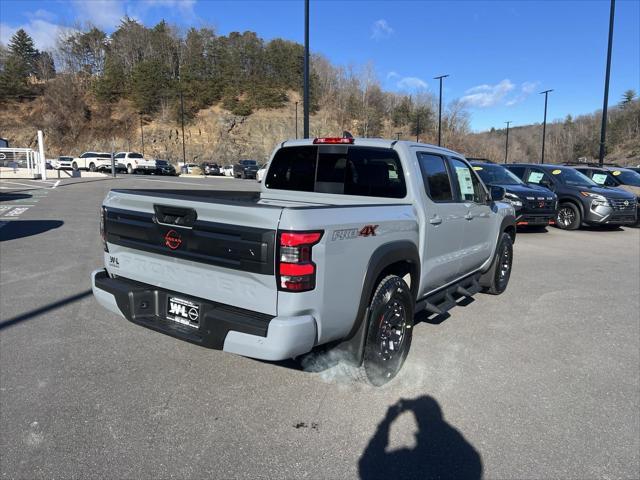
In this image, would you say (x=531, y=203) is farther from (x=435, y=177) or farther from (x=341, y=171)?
(x=341, y=171)

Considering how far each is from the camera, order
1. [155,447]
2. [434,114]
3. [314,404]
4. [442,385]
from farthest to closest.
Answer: [434,114] < [442,385] < [314,404] < [155,447]

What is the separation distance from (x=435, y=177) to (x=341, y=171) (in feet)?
2.93

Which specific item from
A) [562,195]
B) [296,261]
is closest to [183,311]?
[296,261]

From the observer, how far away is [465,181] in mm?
4945

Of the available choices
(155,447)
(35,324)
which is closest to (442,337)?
(155,447)

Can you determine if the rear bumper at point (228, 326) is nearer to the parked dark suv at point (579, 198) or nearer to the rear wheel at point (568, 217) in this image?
the parked dark suv at point (579, 198)

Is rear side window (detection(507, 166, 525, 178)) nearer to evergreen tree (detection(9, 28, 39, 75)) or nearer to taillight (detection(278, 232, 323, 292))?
taillight (detection(278, 232, 323, 292))

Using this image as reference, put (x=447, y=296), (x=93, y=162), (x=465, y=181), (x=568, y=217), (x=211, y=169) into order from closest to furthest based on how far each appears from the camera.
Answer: (x=447, y=296), (x=465, y=181), (x=568, y=217), (x=93, y=162), (x=211, y=169)

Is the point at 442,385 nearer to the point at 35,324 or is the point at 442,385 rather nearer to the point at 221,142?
the point at 35,324

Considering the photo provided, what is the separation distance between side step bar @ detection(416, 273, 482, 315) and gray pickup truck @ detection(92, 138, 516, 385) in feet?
0.08

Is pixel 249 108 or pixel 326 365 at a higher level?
pixel 249 108

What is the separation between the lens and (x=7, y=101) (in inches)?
2943

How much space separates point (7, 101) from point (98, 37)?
2334 centimetres

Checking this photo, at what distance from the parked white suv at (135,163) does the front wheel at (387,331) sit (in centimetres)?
4231
